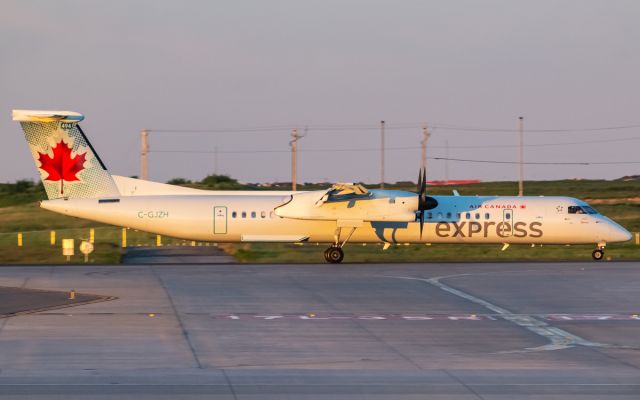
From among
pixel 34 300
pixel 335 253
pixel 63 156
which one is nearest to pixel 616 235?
pixel 335 253

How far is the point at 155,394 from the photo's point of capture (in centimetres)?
1190

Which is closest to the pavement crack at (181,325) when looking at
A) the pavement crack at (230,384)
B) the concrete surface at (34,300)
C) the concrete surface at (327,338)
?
the concrete surface at (327,338)

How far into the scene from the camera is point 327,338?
17344 millimetres

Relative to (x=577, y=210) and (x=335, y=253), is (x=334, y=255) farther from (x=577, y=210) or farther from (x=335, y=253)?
(x=577, y=210)

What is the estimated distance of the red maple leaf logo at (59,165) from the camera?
116 ft

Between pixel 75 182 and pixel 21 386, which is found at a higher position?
pixel 75 182

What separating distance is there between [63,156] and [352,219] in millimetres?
11360

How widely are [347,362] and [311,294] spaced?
991cm

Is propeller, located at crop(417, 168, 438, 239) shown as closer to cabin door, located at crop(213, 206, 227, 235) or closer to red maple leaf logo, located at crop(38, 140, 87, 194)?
cabin door, located at crop(213, 206, 227, 235)

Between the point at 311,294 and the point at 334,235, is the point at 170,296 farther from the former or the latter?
the point at 334,235

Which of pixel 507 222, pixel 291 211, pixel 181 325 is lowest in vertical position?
pixel 181 325

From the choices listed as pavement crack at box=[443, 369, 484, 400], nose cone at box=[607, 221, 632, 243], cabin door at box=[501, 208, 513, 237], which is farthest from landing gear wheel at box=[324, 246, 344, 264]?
pavement crack at box=[443, 369, 484, 400]

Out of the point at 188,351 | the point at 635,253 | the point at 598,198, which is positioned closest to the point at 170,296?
the point at 188,351

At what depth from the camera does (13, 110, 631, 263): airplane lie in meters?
35.2
